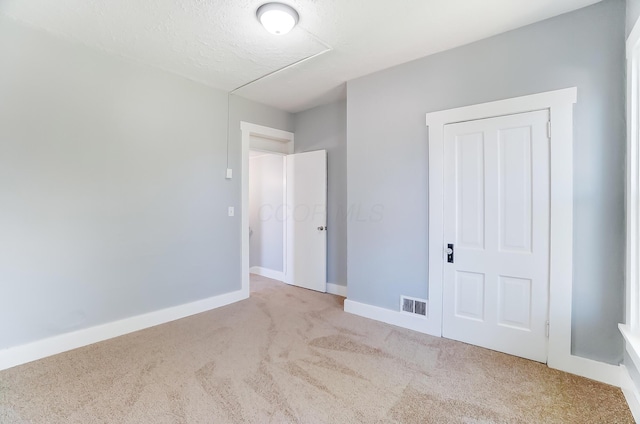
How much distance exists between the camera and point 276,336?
2777mm

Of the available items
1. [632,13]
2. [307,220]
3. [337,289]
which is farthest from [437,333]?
[632,13]

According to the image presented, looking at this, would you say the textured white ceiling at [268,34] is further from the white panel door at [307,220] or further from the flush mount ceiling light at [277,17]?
the white panel door at [307,220]

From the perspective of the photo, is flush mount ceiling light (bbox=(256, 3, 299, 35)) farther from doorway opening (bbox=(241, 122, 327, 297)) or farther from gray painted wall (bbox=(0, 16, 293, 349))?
doorway opening (bbox=(241, 122, 327, 297))

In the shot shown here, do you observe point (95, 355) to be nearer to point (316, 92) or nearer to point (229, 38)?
point (229, 38)

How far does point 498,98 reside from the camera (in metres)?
2.45

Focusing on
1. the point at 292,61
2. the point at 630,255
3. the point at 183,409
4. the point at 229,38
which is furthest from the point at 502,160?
the point at 183,409

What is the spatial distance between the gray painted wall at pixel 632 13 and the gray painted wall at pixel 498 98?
0.21 ft

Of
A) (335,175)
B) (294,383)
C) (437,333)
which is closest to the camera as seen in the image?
(294,383)

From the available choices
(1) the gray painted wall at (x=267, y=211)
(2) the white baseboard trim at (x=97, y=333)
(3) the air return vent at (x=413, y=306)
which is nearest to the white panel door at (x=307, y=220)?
(1) the gray painted wall at (x=267, y=211)

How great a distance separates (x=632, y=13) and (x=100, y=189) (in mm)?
4215

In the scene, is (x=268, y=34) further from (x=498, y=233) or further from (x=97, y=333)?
(x=97, y=333)

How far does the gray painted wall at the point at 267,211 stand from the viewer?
4.95 metres

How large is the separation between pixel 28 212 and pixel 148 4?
6.02 feet

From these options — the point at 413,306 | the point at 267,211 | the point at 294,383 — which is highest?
the point at 267,211
